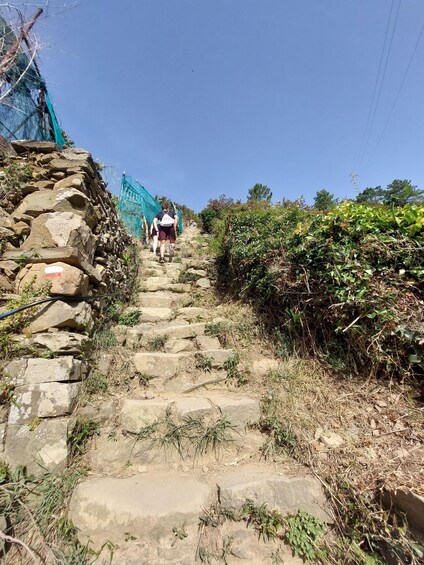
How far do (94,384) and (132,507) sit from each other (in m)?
1.21

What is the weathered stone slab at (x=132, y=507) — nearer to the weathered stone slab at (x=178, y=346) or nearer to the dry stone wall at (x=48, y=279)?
the dry stone wall at (x=48, y=279)

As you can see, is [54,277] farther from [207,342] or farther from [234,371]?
[234,371]

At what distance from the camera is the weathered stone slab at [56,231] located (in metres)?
2.87

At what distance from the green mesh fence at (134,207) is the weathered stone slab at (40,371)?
6.38 meters

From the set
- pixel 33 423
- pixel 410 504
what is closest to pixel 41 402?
pixel 33 423

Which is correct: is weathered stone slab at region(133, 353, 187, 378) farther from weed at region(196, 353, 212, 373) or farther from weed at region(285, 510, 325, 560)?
weed at region(285, 510, 325, 560)

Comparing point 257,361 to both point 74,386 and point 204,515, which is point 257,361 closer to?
point 204,515

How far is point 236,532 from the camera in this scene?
5.68 ft

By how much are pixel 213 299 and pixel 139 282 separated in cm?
173

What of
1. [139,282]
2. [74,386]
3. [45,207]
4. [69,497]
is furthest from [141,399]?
[139,282]

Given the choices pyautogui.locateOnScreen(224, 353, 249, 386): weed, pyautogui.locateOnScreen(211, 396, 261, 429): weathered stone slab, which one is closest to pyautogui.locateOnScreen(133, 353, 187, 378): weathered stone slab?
pyautogui.locateOnScreen(224, 353, 249, 386): weed

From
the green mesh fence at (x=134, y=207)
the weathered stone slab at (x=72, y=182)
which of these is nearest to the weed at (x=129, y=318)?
the weathered stone slab at (x=72, y=182)

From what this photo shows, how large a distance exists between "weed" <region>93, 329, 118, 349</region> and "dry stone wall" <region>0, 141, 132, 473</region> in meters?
0.14

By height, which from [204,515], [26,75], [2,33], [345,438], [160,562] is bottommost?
[160,562]
